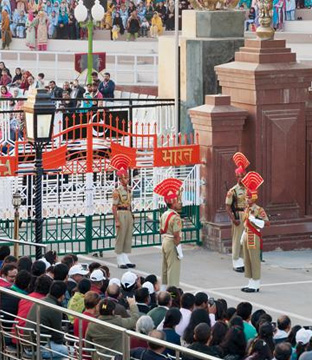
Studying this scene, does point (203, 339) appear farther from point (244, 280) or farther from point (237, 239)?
point (237, 239)

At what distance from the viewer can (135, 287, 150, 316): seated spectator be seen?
1795cm

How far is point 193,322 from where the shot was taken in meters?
17.0

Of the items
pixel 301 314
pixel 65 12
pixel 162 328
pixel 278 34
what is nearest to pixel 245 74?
pixel 301 314

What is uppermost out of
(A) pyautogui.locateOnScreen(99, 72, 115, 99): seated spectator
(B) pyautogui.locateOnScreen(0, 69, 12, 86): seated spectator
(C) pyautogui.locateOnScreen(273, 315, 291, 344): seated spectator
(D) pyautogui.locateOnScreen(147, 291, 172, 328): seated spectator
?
(A) pyautogui.locateOnScreen(99, 72, 115, 99): seated spectator

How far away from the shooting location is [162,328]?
55.1 feet

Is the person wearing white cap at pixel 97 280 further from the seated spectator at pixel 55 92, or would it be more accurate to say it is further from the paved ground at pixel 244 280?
the seated spectator at pixel 55 92

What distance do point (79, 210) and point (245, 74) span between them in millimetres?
3465

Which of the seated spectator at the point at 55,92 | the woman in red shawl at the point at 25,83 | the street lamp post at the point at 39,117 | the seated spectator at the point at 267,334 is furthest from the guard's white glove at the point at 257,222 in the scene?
the woman in red shawl at the point at 25,83

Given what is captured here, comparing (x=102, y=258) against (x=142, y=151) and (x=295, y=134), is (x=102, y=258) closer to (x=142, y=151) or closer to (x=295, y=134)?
(x=142, y=151)

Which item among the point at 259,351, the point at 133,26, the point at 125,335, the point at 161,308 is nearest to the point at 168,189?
the point at 161,308

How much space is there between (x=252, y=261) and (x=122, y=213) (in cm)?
250

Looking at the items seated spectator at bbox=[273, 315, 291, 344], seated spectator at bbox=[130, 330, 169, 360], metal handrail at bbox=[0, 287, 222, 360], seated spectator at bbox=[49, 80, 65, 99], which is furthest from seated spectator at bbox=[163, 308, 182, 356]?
seated spectator at bbox=[49, 80, 65, 99]

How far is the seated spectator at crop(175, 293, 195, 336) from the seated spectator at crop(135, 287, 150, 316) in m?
0.39

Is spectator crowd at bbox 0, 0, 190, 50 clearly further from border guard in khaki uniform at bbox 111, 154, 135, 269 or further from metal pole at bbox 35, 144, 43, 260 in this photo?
metal pole at bbox 35, 144, 43, 260
